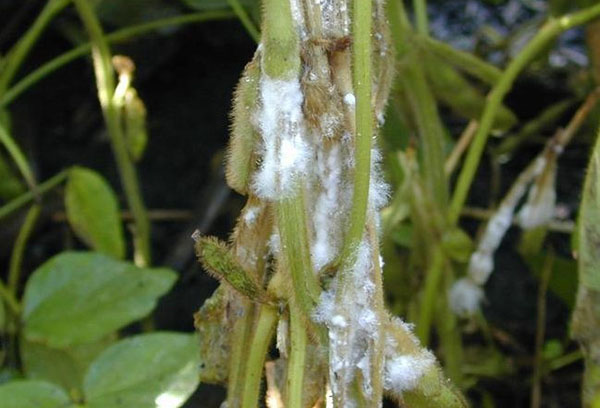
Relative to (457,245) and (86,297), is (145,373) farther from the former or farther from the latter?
(457,245)

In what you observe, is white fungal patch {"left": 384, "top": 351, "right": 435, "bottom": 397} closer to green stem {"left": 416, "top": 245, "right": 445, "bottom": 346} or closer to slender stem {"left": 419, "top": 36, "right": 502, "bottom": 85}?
green stem {"left": 416, "top": 245, "right": 445, "bottom": 346}

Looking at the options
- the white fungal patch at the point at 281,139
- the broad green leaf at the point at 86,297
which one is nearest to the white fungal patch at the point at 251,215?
the white fungal patch at the point at 281,139

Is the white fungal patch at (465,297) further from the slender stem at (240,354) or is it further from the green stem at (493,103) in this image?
the slender stem at (240,354)

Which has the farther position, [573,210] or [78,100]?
[78,100]

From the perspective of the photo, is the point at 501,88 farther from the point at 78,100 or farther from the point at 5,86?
the point at 78,100

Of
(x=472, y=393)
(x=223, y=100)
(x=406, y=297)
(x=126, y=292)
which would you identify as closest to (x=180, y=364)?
(x=126, y=292)
